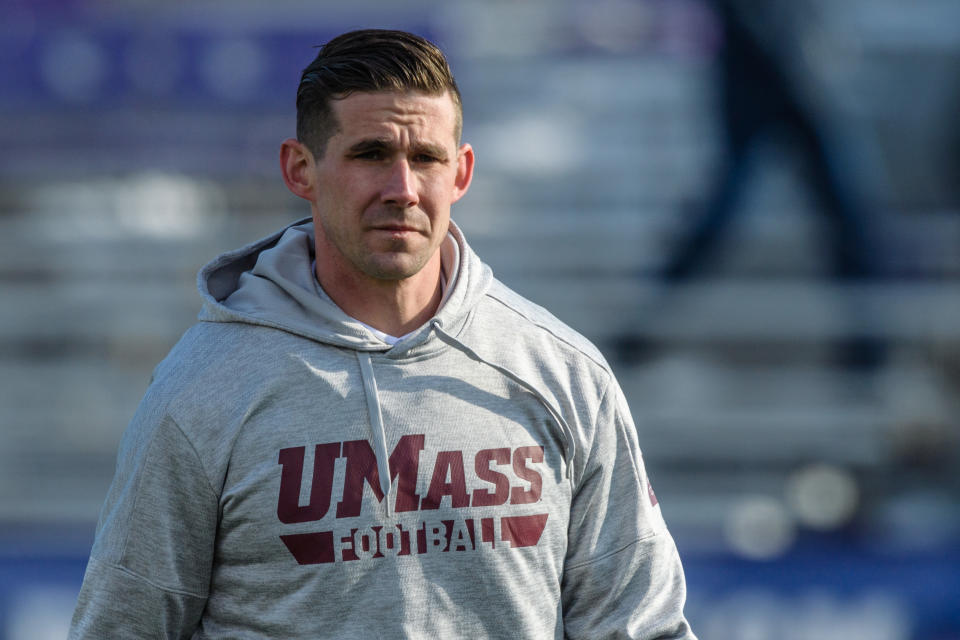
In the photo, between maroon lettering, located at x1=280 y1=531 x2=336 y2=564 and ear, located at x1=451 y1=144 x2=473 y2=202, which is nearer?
maroon lettering, located at x1=280 y1=531 x2=336 y2=564

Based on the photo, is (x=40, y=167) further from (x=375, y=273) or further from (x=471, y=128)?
(x=375, y=273)

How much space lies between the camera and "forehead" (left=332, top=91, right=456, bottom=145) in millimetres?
1308

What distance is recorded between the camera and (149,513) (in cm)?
127

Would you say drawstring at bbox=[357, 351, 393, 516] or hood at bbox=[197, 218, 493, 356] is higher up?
hood at bbox=[197, 218, 493, 356]

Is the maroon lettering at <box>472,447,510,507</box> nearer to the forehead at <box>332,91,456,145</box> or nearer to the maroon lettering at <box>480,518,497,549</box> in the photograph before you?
the maroon lettering at <box>480,518,497,549</box>

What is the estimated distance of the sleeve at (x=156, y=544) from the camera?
4.17 feet

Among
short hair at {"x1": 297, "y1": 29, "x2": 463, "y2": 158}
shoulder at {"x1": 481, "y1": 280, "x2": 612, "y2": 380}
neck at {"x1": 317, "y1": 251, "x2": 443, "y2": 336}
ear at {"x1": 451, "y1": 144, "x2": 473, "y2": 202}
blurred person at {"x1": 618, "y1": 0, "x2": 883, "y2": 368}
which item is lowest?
shoulder at {"x1": 481, "y1": 280, "x2": 612, "y2": 380}

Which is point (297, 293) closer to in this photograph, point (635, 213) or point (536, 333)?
point (536, 333)

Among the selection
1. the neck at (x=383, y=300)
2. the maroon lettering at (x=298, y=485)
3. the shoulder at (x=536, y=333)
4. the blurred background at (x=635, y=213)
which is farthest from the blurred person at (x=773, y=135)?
the maroon lettering at (x=298, y=485)

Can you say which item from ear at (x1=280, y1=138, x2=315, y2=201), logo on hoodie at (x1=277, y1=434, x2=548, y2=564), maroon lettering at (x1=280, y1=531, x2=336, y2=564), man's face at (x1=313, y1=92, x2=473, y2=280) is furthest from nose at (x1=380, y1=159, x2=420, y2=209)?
maroon lettering at (x1=280, y1=531, x2=336, y2=564)

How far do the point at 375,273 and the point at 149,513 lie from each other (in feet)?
1.16

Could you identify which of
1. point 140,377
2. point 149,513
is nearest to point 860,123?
point 140,377

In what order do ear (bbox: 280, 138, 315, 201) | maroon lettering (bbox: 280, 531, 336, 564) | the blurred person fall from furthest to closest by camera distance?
the blurred person → ear (bbox: 280, 138, 315, 201) → maroon lettering (bbox: 280, 531, 336, 564)

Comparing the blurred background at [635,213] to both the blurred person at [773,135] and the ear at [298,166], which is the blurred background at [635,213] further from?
the ear at [298,166]
